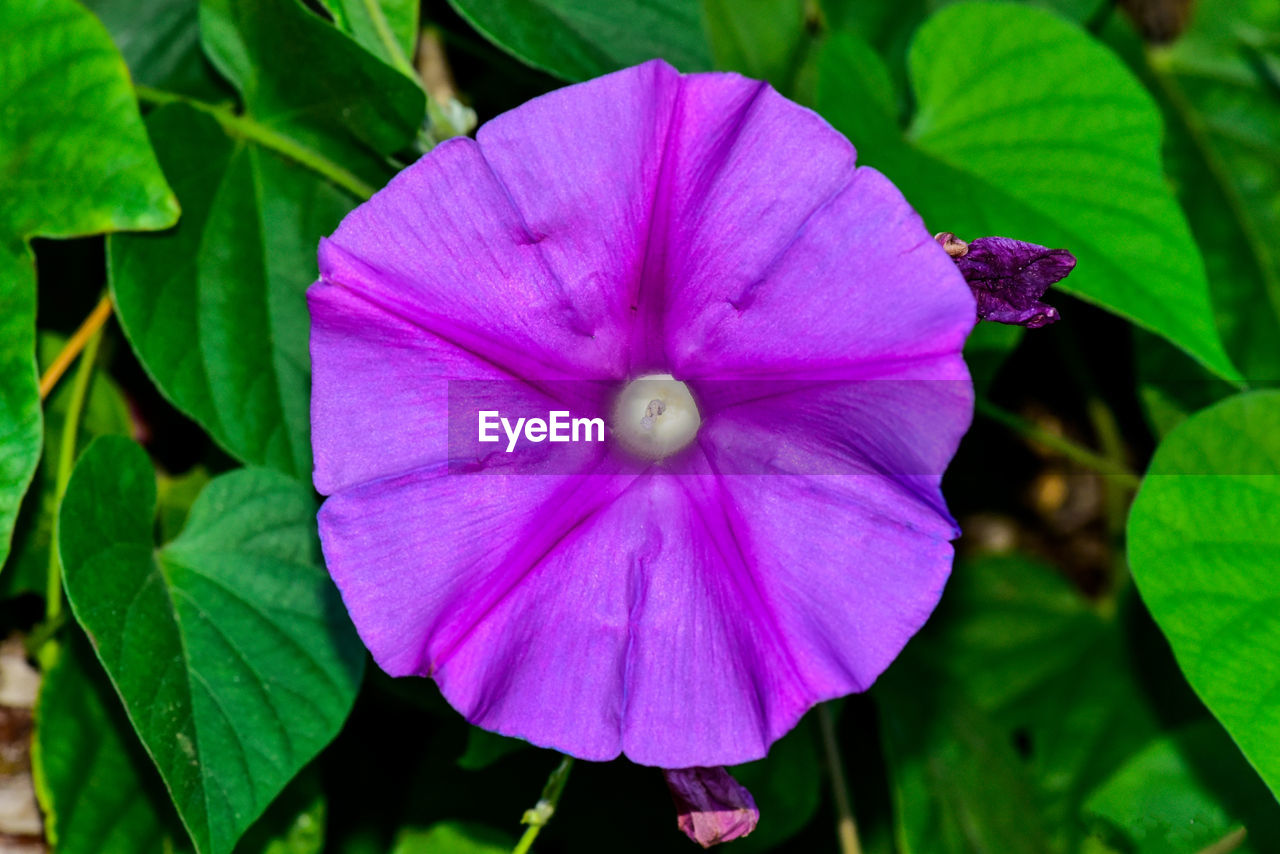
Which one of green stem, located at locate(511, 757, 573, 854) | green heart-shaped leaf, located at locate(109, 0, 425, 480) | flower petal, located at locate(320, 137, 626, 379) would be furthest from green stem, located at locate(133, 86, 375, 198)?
green stem, located at locate(511, 757, 573, 854)

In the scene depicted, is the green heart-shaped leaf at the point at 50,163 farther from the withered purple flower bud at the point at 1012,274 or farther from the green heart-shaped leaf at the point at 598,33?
the withered purple flower bud at the point at 1012,274

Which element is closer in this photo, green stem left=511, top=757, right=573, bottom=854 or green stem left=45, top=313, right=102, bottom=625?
green stem left=511, top=757, right=573, bottom=854

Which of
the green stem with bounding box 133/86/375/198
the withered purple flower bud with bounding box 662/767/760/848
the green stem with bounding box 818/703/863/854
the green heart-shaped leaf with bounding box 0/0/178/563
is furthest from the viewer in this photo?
the green stem with bounding box 818/703/863/854

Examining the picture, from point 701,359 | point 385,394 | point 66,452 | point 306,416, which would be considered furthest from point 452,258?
point 66,452

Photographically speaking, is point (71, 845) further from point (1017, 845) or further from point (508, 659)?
point (1017, 845)

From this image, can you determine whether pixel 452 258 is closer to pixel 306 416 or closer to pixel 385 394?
pixel 385 394

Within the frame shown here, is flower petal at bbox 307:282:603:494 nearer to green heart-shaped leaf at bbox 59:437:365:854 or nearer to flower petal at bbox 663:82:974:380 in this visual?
flower petal at bbox 663:82:974:380
